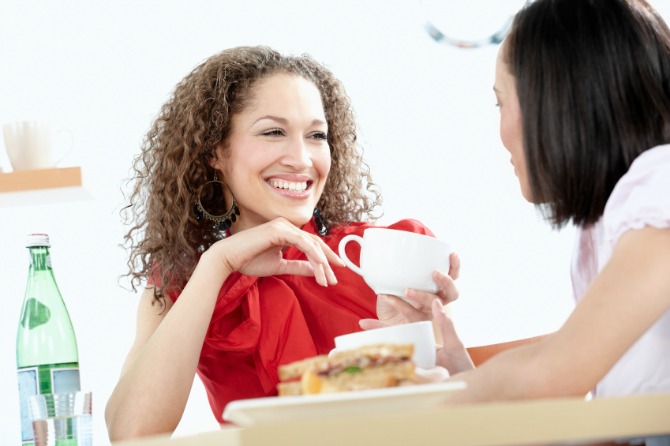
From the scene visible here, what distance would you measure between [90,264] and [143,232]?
85 centimetres

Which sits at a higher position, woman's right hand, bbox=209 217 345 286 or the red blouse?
woman's right hand, bbox=209 217 345 286

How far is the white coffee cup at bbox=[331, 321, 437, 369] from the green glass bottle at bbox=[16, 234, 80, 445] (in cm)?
46

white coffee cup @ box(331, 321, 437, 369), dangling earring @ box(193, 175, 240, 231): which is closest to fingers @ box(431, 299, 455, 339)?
white coffee cup @ box(331, 321, 437, 369)

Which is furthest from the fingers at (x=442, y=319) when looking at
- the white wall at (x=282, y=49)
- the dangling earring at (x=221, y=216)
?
the white wall at (x=282, y=49)

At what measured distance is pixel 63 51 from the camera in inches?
121

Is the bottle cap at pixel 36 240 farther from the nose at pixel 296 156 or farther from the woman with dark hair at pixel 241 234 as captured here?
the nose at pixel 296 156

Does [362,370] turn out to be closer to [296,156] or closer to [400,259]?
[400,259]

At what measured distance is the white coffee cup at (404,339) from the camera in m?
1.17

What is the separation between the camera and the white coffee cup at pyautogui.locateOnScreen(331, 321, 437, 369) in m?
1.17

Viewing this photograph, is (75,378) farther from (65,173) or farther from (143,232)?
(143,232)

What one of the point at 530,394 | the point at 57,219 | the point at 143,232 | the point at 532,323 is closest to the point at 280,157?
the point at 143,232

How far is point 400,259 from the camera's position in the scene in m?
1.42

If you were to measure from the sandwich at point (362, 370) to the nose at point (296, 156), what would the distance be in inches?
44.0

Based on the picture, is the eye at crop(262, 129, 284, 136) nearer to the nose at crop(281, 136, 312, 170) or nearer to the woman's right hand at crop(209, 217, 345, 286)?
the nose at crop(281, 136, 312, 170)
